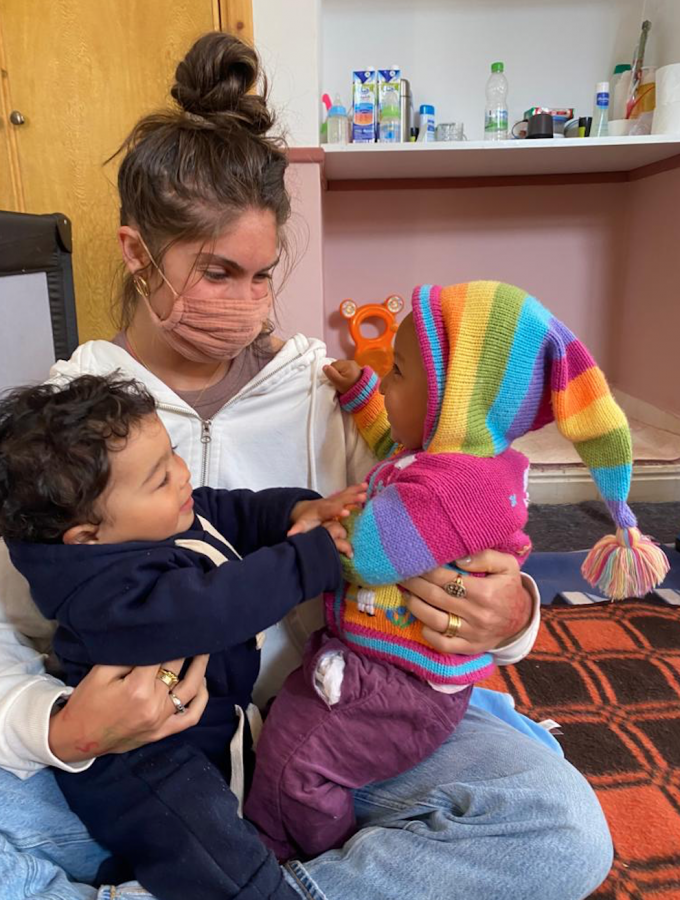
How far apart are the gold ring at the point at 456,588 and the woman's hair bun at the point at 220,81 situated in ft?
2.38

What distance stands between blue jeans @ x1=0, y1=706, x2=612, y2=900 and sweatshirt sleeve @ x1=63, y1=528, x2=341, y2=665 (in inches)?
8.8

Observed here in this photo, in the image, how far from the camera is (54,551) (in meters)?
0.80

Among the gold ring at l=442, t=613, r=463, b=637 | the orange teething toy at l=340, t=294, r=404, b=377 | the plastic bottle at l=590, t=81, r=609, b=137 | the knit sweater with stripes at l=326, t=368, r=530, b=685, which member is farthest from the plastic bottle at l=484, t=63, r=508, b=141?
the gold ring at l=442, t=613, r=463, b=637

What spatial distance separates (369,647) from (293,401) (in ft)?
1.34

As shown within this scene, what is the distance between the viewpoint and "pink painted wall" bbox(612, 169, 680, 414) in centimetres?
282

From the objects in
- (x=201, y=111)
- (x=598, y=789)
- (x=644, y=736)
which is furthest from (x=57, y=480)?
(x=644, y=736)

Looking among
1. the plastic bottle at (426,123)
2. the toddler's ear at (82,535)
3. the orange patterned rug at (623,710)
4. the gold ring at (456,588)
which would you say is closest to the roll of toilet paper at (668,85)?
the plastic bottle at (426,123)

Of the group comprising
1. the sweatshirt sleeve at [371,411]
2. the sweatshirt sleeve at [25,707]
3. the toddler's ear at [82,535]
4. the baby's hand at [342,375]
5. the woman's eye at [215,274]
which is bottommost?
the sweatshirt sleeve at [25,707]

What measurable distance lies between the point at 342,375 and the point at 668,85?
2.11 m

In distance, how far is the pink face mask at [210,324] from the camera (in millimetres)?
1065

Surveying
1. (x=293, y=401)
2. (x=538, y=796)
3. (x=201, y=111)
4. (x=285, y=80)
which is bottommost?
(x=538, y=796)

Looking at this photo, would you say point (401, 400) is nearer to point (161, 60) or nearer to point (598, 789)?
point (598, 789)

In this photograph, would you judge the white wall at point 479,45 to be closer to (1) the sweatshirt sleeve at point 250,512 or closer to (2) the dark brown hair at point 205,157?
(2) the dark brown hair at point 205,157

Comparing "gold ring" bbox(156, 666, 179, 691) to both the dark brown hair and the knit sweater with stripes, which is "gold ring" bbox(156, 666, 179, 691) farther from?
the dark brown hair
